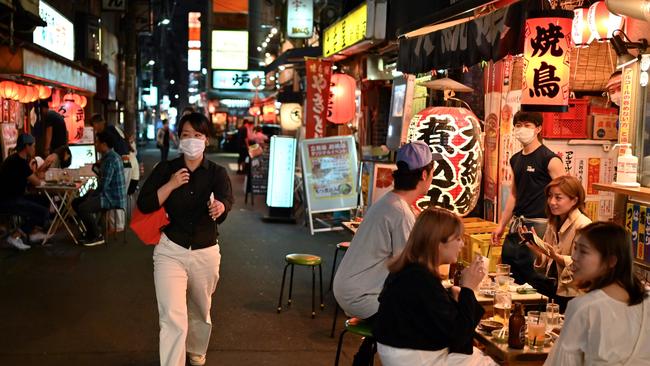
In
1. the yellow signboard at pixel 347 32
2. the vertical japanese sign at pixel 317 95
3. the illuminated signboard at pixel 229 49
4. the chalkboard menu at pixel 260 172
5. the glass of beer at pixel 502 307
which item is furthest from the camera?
the illuminated signboard at pixel 229 49

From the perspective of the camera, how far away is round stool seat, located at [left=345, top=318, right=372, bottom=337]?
565 cm

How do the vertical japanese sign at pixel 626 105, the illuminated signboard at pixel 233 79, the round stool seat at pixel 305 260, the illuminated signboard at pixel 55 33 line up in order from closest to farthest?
1. the vertical japanese sign at pixel 626 105
2. the round stool seat at pixel 305 260
3. the illuminated signboard at pixel 55 33
4. the illuminated signboard at pixel 233 79

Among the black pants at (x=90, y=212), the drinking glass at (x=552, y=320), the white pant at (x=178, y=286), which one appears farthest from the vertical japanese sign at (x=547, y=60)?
the black pants at (x=90, y=212)

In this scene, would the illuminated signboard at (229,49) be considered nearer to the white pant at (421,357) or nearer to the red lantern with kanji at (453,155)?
the red lantern with kanji at (453,155)

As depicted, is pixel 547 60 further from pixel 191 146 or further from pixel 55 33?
pixel 55 33

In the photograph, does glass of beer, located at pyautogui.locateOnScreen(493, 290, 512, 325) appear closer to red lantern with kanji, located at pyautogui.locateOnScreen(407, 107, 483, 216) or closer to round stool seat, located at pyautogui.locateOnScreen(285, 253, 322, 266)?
red lantern with kanji, located at pyautogui.locateOnScreen(407, 107, 483, 216)

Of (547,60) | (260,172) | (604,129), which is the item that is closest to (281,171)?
(260,172)

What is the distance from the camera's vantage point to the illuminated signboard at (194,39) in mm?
74125

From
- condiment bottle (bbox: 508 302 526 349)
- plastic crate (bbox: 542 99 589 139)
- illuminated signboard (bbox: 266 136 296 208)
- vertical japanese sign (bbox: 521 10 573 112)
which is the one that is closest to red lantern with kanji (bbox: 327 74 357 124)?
illuminated signboard (bbox: 266 136 296 208)

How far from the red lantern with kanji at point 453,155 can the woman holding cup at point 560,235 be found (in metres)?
1.56

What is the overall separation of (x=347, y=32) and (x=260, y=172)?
4.46 meters

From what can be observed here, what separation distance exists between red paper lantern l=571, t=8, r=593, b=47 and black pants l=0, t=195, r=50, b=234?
959 cm

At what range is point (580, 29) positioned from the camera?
760 cm

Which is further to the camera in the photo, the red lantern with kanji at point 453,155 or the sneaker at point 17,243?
the sneaker at point 17,243
